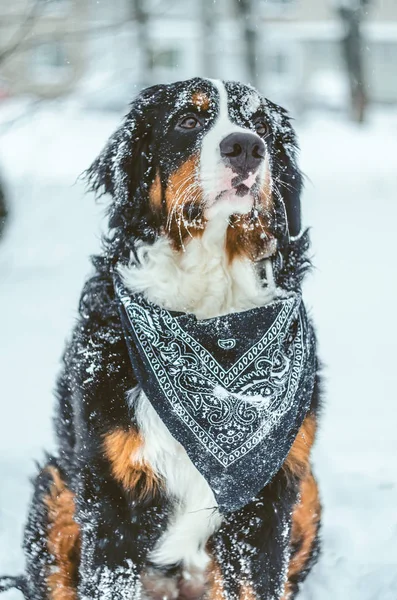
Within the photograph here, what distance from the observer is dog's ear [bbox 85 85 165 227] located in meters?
2.77

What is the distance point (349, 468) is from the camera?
408 centimetres

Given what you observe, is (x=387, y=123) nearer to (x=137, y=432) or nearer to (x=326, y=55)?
(x=326, y=55)

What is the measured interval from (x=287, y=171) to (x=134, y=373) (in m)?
0.93

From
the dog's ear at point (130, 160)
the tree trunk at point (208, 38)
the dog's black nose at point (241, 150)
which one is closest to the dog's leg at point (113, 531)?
the dog's ear at point (130, 160)

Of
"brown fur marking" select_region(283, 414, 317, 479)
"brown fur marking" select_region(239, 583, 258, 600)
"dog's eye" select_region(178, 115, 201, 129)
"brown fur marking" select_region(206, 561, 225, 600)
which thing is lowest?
"brown fur marking" select_region(239, 583, 258, 600)

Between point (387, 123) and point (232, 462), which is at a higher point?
point (387, 123)

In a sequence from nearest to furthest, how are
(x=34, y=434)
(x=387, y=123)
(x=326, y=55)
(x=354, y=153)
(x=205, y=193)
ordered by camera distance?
(x=205, y=193) → (x=34, y=434) → (x=354, y=153) → (x=387, y=123) → (x=326, y=55)

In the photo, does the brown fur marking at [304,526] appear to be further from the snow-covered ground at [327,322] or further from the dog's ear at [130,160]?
the dog's ear at [130,160]

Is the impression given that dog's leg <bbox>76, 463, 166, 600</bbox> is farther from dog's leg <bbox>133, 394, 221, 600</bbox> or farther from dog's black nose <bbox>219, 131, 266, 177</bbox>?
dog's black nose <bbox>219, 131, 266, 177</bbox>

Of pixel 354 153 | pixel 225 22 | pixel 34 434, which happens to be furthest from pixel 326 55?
pixel 34 434

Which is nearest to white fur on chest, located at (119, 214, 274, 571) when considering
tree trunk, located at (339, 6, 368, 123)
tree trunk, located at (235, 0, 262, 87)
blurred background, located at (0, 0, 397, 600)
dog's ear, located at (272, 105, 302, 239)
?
dog's ear, located at (272, 105, 302, 239)

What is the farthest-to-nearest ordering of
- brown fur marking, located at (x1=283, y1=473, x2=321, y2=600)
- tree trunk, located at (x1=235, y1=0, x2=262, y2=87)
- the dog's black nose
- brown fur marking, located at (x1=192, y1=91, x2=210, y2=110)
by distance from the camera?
tree trunk, located at (x1=235, y1=0, x2=262, y2=87) → brown fur marking, located at (x1=283, y1=473, x2=321, y2=600) → brown fur marking, located at (x1=192, y1=91, x2=210, y2=110) → the dog's black nose

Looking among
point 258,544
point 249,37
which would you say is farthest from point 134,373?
point 249,37

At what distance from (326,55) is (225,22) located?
21.8 ft
